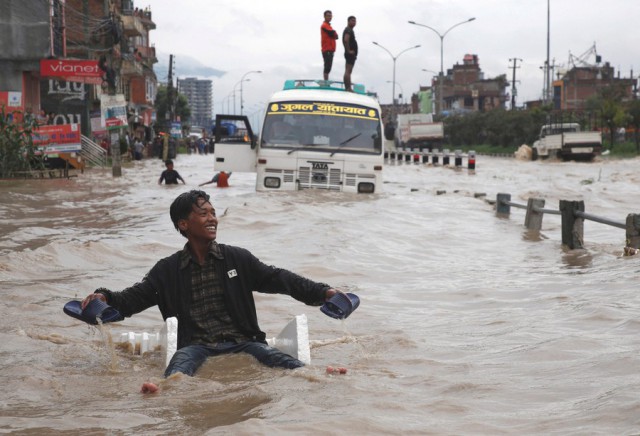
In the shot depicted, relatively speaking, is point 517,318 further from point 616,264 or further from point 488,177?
point 488,177

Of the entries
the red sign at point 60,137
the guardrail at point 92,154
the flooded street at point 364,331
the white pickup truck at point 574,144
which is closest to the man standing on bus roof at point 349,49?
the flooded street at point 364,331

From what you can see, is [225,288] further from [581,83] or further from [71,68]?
[581,83]

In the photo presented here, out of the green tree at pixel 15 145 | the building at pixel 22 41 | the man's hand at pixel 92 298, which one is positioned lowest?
the man's hand at pixel 92 298

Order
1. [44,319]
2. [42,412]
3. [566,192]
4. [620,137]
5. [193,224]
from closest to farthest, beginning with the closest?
[42,412] < [193,224] < [44,319] < [566,192] < [620,137]

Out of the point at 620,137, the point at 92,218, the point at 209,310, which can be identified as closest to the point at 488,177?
the point at 92,218

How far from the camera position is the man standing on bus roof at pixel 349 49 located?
18.4m

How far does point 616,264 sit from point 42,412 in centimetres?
675

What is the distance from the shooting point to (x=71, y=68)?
3045 cm

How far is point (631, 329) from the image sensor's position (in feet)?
21.3

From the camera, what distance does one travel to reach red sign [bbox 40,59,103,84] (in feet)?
98.9

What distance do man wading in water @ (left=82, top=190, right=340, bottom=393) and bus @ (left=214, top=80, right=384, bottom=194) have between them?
10.8 m

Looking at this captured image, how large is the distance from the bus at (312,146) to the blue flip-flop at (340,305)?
11.2 m

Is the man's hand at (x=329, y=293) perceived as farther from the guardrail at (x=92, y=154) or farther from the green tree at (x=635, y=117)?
the green tree at (x=635, y=117)

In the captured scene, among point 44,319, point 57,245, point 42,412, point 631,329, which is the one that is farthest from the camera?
point 57,245
